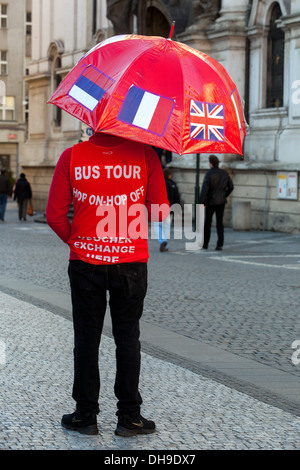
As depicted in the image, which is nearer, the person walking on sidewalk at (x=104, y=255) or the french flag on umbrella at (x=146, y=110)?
the french flag on umbrella at (x=146, y=110)

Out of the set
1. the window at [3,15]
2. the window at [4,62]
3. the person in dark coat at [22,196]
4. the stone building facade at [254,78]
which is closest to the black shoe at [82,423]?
the stone building facade at [254,78]

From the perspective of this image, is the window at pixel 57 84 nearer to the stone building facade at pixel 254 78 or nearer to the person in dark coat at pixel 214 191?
the stone building facade at pixel 254 78

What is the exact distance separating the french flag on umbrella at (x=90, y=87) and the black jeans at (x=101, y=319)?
873mm

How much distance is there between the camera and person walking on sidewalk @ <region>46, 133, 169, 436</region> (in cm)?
533

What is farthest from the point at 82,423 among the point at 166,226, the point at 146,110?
the point at 166,226

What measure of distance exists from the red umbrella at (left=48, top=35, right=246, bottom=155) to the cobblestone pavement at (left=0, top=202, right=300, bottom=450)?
61.0 inches

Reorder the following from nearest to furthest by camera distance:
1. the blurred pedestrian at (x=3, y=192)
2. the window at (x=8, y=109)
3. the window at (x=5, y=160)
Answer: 1. the blurred pedestrian at (x=3, y=192)
2. the window at (x=8, y=109)
3. the window at (x=5, y=160)

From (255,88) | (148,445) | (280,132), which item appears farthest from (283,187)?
(148,445)

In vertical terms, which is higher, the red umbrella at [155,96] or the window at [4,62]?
the window at [4,62]

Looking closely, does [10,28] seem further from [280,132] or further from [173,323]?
[173,323]

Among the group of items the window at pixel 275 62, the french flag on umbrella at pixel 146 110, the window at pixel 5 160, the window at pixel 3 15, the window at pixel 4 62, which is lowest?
the french flag on umbrella at pixel 146 110

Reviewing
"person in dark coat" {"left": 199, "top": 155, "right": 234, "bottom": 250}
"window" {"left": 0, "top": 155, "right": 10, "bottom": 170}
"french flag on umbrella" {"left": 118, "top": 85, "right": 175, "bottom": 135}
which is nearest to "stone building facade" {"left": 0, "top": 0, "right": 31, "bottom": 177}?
"window" {"left": 0, "top": 155, "right": 10, "bottom": 170}

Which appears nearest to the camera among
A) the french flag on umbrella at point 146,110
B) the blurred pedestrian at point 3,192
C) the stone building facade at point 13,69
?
the french flag on umbrella at point 146,110

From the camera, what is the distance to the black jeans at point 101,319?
17.5 feet
